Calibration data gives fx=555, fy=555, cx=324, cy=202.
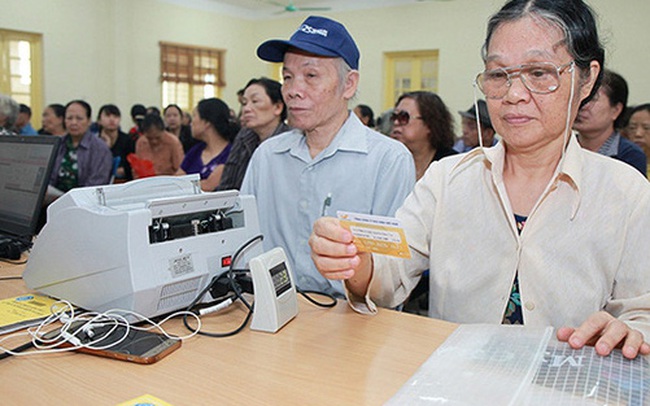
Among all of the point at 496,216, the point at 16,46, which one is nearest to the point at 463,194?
the point at 496,216

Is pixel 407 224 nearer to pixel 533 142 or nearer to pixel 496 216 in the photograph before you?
pixel 496 216

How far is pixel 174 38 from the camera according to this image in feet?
32.2

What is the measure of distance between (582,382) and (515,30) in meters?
0.73

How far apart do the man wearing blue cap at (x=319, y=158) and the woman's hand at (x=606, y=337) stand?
33.6 inches

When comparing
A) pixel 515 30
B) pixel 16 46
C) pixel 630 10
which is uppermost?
pixel 630 10

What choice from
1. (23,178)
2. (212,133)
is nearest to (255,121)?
(212,133)

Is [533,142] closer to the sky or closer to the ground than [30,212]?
closer to the sky

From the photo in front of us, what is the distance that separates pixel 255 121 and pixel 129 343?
2330mm

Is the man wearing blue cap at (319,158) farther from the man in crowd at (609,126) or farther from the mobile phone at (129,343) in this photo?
the man in crowd at (609,126)

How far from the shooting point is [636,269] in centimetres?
116

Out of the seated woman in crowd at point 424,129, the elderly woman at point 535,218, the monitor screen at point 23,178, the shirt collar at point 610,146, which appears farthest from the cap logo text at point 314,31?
the shirt collar at point 610,146

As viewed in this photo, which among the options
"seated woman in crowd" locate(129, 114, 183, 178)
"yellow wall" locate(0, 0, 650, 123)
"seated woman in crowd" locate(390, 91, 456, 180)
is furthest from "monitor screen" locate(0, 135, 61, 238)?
"yellow wall" locate(0, 0, 650, 123)

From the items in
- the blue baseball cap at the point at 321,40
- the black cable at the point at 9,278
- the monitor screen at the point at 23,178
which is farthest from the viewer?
the blue baseball cap at the point at 321,40

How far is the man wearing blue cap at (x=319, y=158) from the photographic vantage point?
71.4 inches
